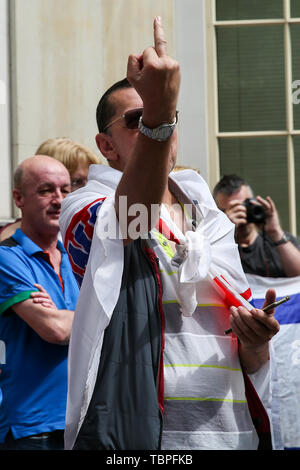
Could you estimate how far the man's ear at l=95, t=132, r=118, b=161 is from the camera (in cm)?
203

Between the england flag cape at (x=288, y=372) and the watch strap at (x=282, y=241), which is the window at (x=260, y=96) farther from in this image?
the england flag cape at (x=288, y=372)

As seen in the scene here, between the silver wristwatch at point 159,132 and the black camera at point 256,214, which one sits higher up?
the silver wristwatch at point 159,132

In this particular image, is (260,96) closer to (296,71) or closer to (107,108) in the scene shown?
(296,71)

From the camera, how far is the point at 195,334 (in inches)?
76.2

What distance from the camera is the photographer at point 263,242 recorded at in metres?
4.06

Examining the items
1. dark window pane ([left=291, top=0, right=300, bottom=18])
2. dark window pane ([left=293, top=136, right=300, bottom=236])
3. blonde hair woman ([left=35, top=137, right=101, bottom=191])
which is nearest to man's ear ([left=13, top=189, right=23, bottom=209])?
blonde hair woman ([left=35, top=137, right=101, bottom=191])

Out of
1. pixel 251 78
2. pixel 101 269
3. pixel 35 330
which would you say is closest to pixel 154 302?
pixel 101 269

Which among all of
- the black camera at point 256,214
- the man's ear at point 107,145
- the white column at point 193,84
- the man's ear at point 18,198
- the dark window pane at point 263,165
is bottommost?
the black camera at point 256,214

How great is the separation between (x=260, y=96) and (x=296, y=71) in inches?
12.0

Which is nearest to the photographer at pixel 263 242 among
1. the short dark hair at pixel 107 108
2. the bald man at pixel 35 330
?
the bald man at pixel 35 330

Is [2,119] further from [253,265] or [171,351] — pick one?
[171,351]

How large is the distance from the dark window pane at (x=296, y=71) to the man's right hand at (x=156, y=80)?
4026 mm

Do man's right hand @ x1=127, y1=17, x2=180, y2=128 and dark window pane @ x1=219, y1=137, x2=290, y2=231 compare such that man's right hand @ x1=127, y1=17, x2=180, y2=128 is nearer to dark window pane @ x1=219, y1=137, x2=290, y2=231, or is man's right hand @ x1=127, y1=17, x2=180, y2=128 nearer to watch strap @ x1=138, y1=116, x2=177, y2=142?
watch strap @ x1=138, y1=116, x2=177, y2=142

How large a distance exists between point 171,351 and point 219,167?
3.75 meters
